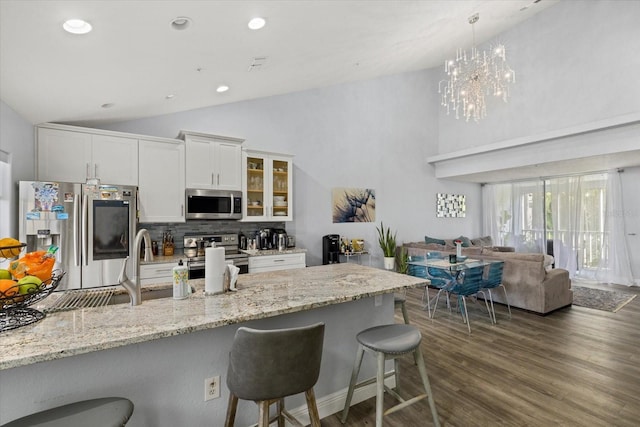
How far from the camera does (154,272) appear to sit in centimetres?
348

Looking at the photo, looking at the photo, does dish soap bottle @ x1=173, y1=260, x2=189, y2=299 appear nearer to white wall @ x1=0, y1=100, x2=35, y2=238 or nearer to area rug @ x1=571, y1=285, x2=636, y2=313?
white wall @ x1=0, y1=100, x2=35, y2=238

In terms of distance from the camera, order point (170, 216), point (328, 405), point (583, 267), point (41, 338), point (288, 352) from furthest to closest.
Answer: point (583, 267), point (170, 216), point (328, 405), point (288, 352), point (41, 338)

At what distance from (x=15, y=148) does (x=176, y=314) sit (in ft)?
8.89

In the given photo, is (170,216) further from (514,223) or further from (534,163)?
(514,223)

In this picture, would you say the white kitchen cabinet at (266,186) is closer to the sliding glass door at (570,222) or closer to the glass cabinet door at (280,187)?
the glass cabinet door at (280,187)

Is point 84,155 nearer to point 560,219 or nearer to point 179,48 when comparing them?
point 179,48

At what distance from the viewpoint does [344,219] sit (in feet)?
19.5

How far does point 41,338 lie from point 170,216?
2.83 m

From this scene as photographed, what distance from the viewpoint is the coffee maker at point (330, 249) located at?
539 cm

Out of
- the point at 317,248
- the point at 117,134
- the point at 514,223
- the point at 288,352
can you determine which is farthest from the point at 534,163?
the point at 117,134

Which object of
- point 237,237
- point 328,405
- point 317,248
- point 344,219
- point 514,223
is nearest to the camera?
point 328,405

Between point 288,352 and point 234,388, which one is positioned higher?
point 288,352

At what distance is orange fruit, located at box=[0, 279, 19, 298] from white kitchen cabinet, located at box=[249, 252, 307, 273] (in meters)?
2.97

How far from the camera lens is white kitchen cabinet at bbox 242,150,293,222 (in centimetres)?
448
